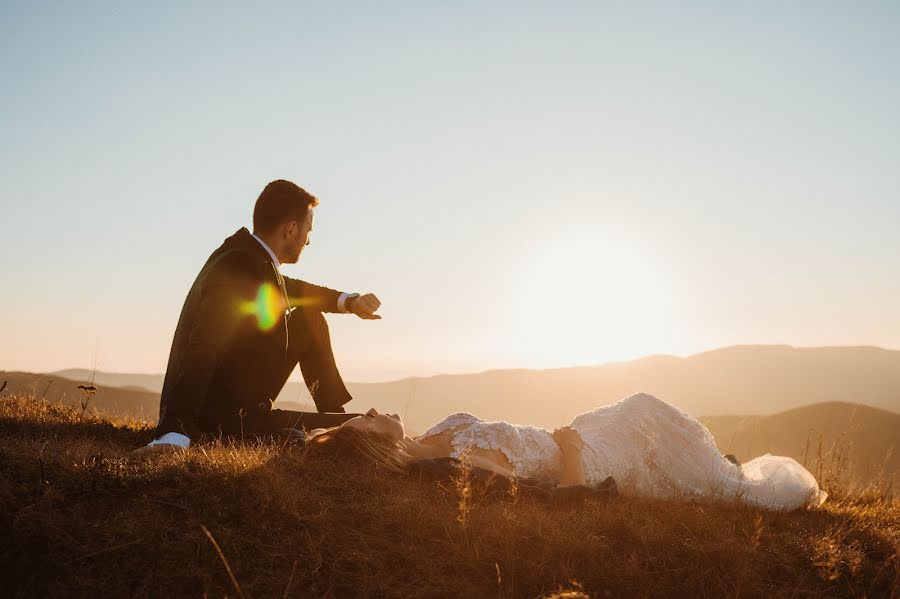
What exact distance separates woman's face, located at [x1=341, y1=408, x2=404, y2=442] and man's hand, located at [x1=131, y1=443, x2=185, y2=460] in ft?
4.12

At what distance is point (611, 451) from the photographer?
234 inches

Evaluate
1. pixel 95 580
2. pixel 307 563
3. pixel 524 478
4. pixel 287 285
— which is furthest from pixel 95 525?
pixel 287 285

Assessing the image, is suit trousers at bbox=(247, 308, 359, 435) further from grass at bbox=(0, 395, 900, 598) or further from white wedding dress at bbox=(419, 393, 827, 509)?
white wedding dress at bbox=(419, 393, 827, 509)

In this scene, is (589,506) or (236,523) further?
(589,506)

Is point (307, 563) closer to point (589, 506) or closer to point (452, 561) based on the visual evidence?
point (452, 561)

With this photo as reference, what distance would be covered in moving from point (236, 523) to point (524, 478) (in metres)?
2.40

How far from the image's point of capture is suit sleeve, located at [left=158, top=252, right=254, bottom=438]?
16.3 feet

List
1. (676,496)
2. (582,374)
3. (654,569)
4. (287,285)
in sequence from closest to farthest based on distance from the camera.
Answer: (654,569) < (676,496) < (287,285) < (582,374)

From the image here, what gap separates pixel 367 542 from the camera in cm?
376

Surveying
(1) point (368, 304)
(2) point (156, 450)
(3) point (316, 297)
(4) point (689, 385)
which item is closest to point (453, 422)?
(1) point (368, 304)

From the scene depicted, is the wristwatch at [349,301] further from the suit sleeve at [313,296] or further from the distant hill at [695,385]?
the distant hill at [695,385]

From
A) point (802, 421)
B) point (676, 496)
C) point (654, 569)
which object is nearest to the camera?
point (654, 569)

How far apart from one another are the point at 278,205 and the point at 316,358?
1.74 meters

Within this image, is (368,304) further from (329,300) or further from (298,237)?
(298,237)
